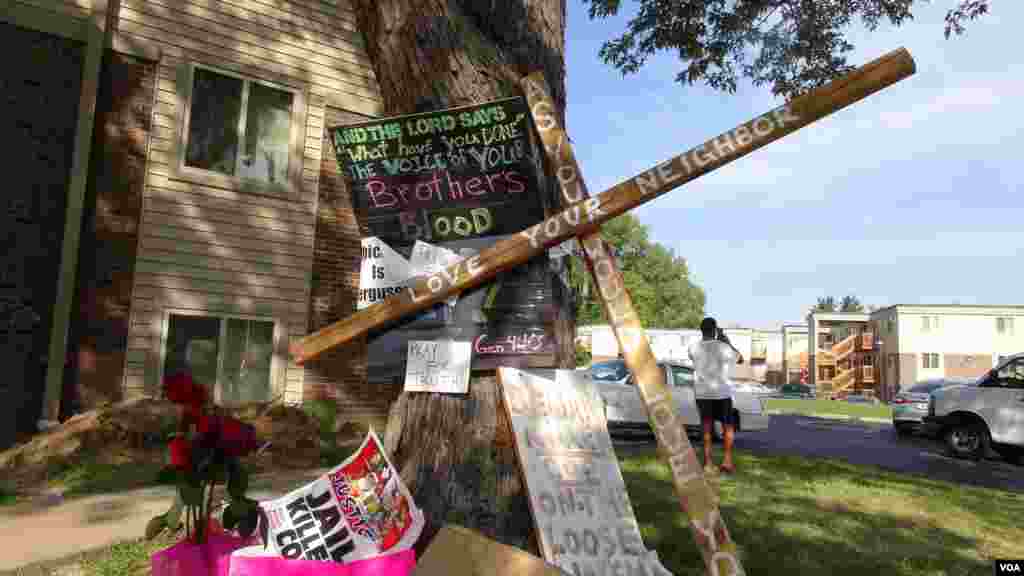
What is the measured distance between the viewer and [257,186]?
10445 millimetres

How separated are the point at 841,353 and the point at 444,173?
73.9 metres

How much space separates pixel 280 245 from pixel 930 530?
8.82 m

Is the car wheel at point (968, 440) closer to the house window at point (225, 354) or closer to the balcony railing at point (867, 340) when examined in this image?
the house window at point (225, 354)

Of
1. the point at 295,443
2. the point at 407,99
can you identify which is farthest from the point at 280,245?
the point at 407,99

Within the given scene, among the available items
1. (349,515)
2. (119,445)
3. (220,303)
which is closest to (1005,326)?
(220,303)

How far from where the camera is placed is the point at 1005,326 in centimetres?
5525

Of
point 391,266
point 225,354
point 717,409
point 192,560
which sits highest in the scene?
point 391,266

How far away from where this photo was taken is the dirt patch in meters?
7.72

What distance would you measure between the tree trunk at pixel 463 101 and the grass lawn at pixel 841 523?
1.68 meters

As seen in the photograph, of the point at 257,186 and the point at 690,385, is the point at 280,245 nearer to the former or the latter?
the point at 257,186

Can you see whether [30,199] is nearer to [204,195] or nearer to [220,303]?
[204,195]

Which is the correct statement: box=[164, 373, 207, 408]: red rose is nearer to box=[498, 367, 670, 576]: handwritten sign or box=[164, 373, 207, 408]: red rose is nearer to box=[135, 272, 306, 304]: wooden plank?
box=[498, 367, 670, 576]: handwritten sign

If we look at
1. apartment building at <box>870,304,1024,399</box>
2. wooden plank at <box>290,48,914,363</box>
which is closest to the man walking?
wooden plank at <box>290,48,914,363</box>

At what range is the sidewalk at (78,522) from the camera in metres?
4.77
